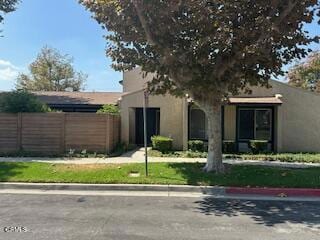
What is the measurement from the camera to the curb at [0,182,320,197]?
11844 mm

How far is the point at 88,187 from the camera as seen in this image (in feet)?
40.0

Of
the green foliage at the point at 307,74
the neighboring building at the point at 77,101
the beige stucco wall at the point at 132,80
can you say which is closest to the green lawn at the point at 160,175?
the neighboring building at the point at 77,101

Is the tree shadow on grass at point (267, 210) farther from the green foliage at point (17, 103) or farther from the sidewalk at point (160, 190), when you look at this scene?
the green foliage at point (17, 103)

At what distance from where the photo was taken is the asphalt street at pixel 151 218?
7367 millimetres

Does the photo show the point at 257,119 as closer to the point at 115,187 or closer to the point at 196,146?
the point at 196,146

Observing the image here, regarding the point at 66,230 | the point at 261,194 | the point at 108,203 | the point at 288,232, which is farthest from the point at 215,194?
the point at 66,230

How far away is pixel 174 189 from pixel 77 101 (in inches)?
738

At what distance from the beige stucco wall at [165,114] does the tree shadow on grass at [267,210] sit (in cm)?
1237

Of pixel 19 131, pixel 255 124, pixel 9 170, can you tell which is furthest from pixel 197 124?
pixel 9 170

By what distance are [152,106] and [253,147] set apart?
5.90 meters

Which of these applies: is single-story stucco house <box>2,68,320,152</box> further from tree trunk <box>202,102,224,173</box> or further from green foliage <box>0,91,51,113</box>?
tree trunk <box>202,102,224,173</box>

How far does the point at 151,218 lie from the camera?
8.57 metres

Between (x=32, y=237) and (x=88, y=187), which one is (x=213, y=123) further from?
(x=32, y=237)

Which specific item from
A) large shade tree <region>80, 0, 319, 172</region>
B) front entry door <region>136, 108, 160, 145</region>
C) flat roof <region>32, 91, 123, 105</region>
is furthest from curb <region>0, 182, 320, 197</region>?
flat roof <region>32, 91, 123, 105</region>
